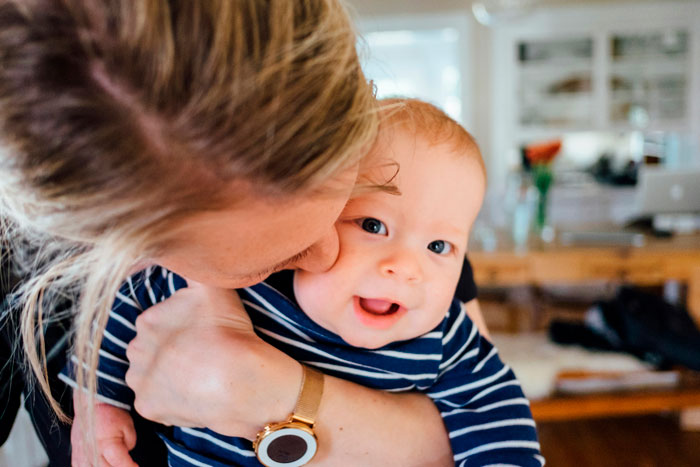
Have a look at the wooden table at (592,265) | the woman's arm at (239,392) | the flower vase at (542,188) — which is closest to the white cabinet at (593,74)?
the flower vase at (542,188)

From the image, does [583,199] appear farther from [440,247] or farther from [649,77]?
[440,247]

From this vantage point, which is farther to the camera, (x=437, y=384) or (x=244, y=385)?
(x=437, y=384)

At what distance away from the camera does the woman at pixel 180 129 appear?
33 cm

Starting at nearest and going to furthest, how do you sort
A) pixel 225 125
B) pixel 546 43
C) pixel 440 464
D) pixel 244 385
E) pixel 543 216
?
pixel 225 125
pixel 244 385
pixel 440 464
pixel 543 216
pixel 546 43

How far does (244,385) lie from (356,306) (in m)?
0.16

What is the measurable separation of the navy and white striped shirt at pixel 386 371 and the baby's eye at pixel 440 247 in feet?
0.39

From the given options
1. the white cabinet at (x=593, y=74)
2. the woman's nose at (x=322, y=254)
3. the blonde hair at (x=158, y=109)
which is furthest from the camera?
the white cabinet at (x=593, y=74)

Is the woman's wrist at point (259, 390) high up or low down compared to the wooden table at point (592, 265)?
down

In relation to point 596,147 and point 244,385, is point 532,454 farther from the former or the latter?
point 596,147

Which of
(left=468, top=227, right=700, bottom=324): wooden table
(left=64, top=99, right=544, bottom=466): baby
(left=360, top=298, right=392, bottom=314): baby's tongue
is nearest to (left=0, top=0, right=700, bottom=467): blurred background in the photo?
(left=468, top=227, right=700, bottom=324): wooden table

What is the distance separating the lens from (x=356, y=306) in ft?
2.15

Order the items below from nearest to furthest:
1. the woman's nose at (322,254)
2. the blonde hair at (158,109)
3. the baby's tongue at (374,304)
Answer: the blonde hair at (158,109)
the woman's nose at (322,254)
the baby's tongue at (374,304)

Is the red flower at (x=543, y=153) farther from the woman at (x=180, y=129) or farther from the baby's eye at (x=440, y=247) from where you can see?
the woman at (x=180, y=129)

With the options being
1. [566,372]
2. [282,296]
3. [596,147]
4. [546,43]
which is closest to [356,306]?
[282,296]
